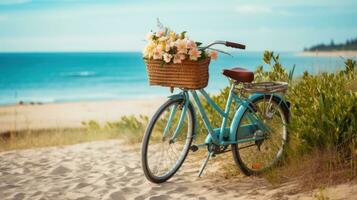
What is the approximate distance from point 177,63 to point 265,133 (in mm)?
1463

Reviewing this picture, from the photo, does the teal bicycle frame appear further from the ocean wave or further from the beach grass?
the ocean wave

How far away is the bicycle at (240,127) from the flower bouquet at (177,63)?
0.68 ft

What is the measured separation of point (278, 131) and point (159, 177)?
150 cm

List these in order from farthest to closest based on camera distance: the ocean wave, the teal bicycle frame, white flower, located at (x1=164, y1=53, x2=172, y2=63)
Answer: the ocean wave
the teal bicycle frame
white flower, located at (x1=164, y1=53, x2=172, y2=63)

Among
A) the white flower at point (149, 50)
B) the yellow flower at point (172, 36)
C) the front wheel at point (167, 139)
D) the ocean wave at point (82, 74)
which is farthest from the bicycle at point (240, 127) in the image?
the ocean wave at point (82, 74)

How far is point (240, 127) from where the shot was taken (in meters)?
5.69

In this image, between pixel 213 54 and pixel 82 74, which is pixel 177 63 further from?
pixel 82 74

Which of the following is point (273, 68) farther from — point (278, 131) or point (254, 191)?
point (254, 191)

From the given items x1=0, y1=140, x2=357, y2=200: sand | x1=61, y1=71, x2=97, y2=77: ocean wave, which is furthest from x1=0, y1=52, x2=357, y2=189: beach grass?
x1=61, y1=71, x2=97, y2=77: ocean wave

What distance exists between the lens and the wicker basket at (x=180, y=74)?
5039 mm

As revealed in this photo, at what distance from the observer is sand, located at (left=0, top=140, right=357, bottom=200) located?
17.0ft

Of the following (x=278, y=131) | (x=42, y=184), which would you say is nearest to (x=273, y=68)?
(x=278, y=131)

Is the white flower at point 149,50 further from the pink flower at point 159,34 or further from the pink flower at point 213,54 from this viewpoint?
the pink flower at point 213,54

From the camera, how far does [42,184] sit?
6.15 m
